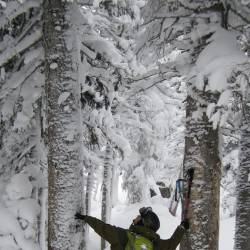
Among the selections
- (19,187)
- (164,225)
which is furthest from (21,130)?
(164,225)

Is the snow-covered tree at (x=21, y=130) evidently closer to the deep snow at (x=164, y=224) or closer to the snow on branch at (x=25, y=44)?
the snow on branch at (x=25, y=44)

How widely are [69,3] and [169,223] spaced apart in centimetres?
1772

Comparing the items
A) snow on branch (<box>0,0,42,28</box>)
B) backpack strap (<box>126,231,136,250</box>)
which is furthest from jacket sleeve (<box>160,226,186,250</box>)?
snow on branch (<box>0,0,42,28</box>)

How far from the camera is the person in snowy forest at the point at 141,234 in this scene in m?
5.44

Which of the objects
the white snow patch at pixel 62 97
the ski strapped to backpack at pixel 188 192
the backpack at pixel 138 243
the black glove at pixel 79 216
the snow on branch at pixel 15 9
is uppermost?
the snow on branch at pixel 15 9

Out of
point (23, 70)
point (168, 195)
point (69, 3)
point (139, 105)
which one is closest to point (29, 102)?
point (23, 70)

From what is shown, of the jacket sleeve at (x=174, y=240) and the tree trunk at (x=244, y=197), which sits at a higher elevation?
the tree trunk at (x=244, y=197)

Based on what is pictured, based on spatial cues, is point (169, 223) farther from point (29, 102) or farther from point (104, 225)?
point (104, 225)

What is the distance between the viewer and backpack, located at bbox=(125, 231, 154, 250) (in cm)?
538

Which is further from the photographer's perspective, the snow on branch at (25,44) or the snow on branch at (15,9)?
the snow on branch at (25,44)

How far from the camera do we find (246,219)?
7934 mm

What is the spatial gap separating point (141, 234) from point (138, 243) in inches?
5.3

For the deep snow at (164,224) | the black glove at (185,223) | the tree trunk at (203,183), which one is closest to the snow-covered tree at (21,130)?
the tree trunk at (203,183)

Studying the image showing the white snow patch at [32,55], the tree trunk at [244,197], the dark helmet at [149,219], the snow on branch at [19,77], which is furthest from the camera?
the tree trunk at [244,197]
